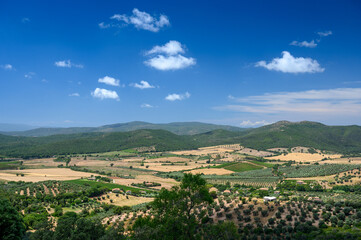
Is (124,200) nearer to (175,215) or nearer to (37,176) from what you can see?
(175,215)

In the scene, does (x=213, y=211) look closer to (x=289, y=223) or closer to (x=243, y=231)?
(x=243, y=231)

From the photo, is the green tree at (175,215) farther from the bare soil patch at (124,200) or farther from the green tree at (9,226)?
the bare soil patch at (124,200)

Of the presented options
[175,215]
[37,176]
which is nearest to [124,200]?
[175,215]

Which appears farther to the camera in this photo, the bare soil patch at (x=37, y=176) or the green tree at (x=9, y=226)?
the bare soil patch at (x=37, y=176)

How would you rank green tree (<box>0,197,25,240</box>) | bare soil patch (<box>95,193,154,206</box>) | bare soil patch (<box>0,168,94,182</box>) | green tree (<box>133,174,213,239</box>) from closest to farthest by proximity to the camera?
green tree (<box>133,174,213,239</box>) → green tree (<box>0,197,25,240</box>) → bare soil patch (<box>95,193,154,206</box>) → bare soil patch (<box>0,168,94,182</box>)

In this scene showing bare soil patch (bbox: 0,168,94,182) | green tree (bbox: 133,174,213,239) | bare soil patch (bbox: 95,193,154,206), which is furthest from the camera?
bare soil patch (bbox: 0,168,94,182)

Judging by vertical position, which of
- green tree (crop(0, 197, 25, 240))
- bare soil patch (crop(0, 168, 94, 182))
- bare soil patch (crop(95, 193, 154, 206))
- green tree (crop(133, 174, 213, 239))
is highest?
green tree (crop(133, 174, 213, 239))

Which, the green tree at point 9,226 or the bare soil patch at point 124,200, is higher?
the green tree at point 9,226

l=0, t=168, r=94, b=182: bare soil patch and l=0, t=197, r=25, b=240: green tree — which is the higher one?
l=0, t=197, r=25, b=240: green tree

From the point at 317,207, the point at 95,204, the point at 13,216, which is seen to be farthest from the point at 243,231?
the point at 95,204

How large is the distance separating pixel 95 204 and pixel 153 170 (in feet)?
237

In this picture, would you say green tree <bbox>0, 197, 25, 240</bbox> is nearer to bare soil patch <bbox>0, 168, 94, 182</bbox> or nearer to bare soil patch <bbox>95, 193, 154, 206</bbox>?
bare soil patch <bbox>95, 193, 154, 206</bbox>

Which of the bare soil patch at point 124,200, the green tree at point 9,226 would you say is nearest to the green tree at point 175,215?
the green tree at point 9,226

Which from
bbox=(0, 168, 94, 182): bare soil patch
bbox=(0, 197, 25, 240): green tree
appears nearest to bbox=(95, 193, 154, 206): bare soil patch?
bbox=(0, 197, 25, 240): green tree
